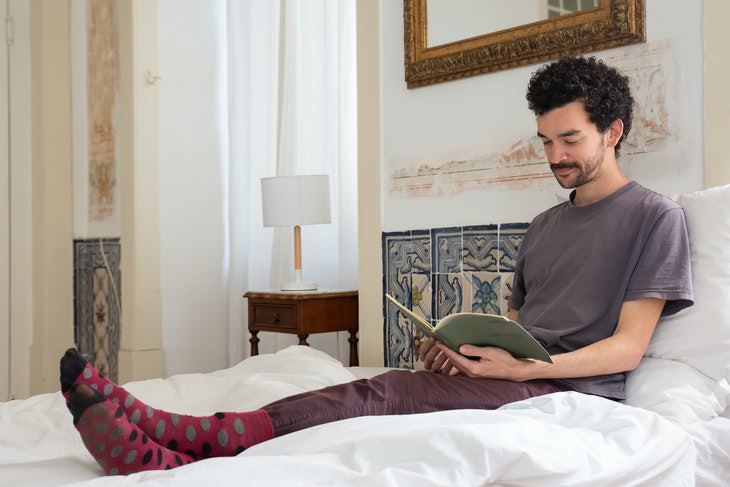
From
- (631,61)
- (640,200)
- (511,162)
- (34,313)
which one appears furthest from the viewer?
(34,313)

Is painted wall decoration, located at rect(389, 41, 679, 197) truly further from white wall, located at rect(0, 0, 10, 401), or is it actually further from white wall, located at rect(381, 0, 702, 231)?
white wall, located at rect(0, 0, 10, 401)

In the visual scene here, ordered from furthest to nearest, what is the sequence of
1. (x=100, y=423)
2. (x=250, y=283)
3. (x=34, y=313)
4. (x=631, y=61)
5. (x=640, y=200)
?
(x=34, y=313) < (x=250, y=283) < (x=631, y=61) < (x=640, y=200) < (x=100, y=423)

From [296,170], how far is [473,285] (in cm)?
127

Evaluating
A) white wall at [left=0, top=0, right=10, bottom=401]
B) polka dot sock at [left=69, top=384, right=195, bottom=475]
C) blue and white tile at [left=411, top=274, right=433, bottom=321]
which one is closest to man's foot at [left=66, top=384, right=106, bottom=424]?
polka dot sock at [left=69, top=384, right=195, bottom=475]

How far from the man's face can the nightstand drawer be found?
155 centimetres

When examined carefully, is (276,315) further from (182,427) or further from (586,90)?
(182,427)

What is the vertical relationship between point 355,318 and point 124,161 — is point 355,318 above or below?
below

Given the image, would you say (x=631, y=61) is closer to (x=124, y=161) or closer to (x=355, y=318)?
(x=355, y=318)

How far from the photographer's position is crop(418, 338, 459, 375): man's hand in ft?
6.56

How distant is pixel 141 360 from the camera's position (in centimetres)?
426

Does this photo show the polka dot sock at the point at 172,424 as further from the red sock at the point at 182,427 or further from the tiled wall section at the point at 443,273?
the tiled wall section at the point at 443,273

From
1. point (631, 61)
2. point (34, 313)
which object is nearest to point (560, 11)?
point (631, 61)

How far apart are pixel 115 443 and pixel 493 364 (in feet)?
2.66

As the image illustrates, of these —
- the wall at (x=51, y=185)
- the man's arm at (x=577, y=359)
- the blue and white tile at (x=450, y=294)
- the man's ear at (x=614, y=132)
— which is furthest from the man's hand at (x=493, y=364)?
the wall at (x=51, y=185)
